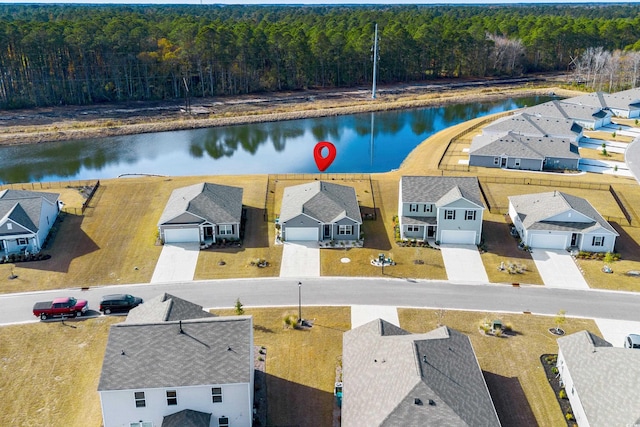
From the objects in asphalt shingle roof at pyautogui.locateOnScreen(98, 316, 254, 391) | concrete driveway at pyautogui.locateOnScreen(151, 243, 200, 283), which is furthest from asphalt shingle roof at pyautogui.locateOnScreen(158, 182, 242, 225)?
asphalt shingle roof at pyautogui.locateOnScreen(98, 316, 254, 391)

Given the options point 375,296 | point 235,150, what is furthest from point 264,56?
point 375,296

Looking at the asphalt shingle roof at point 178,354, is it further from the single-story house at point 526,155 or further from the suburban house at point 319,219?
the single-story house at point 526,155

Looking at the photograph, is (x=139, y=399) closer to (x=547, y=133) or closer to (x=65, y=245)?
(x=65, y=245)

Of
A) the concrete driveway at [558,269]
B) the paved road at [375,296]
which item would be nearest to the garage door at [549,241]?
the concrete driveway at [558,269]

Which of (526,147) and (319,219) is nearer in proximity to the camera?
(319,219)

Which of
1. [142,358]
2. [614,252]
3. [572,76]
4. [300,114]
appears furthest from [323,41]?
[142,358]

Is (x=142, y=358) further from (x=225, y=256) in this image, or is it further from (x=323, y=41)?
(x=323, y=41)
